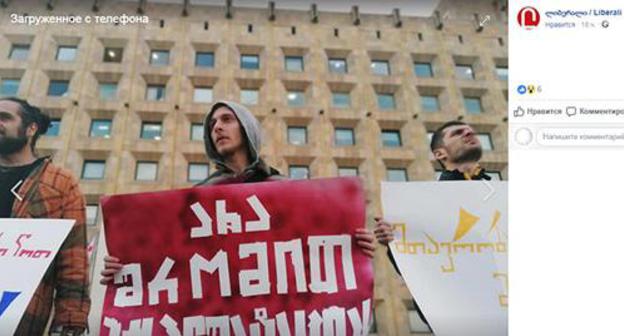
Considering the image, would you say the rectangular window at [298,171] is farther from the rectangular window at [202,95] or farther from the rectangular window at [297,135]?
the rectangular window at [202,95]

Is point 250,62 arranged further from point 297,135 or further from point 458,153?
point 458,153

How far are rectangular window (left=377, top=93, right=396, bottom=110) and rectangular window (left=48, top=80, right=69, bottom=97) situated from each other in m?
6.01

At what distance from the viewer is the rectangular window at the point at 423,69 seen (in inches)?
368

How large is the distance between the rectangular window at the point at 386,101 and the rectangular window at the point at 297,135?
1641 millimetres

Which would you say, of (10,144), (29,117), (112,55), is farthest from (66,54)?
(10,144)

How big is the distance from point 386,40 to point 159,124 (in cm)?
484

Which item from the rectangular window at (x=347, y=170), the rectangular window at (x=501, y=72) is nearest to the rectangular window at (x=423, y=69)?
the rectangular window at (x=501, y=72)

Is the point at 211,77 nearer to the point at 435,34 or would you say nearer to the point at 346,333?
the point at 435,34

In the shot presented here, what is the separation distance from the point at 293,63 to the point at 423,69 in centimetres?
273
